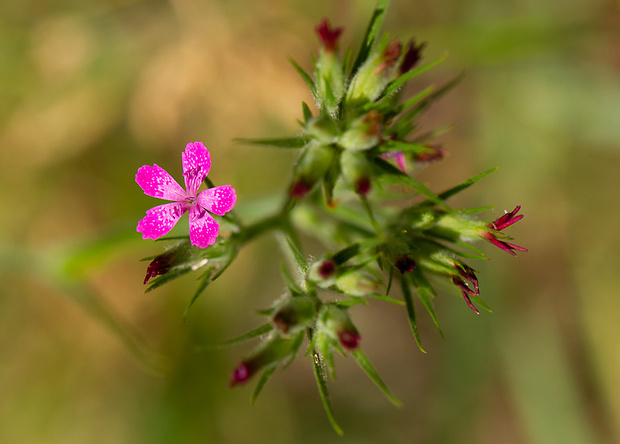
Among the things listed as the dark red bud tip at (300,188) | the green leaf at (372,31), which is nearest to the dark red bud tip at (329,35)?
the green leaf at (372,31)

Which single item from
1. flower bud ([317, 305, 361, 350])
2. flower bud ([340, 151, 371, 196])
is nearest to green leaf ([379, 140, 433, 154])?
flower bud ([340, 151, 371, 196])

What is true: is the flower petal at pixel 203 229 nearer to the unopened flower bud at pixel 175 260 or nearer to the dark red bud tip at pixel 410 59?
the unopened flower bud at pixel 175 260

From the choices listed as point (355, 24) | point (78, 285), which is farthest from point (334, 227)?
point (355, 24)

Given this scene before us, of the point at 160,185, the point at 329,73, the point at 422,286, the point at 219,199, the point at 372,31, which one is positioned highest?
the point at 372,31

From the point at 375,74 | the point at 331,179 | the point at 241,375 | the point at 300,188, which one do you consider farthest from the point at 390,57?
Answer: the point at 241,375

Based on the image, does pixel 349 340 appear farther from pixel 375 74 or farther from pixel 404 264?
pixel 375 74

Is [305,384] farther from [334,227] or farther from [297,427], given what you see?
[334,227]
